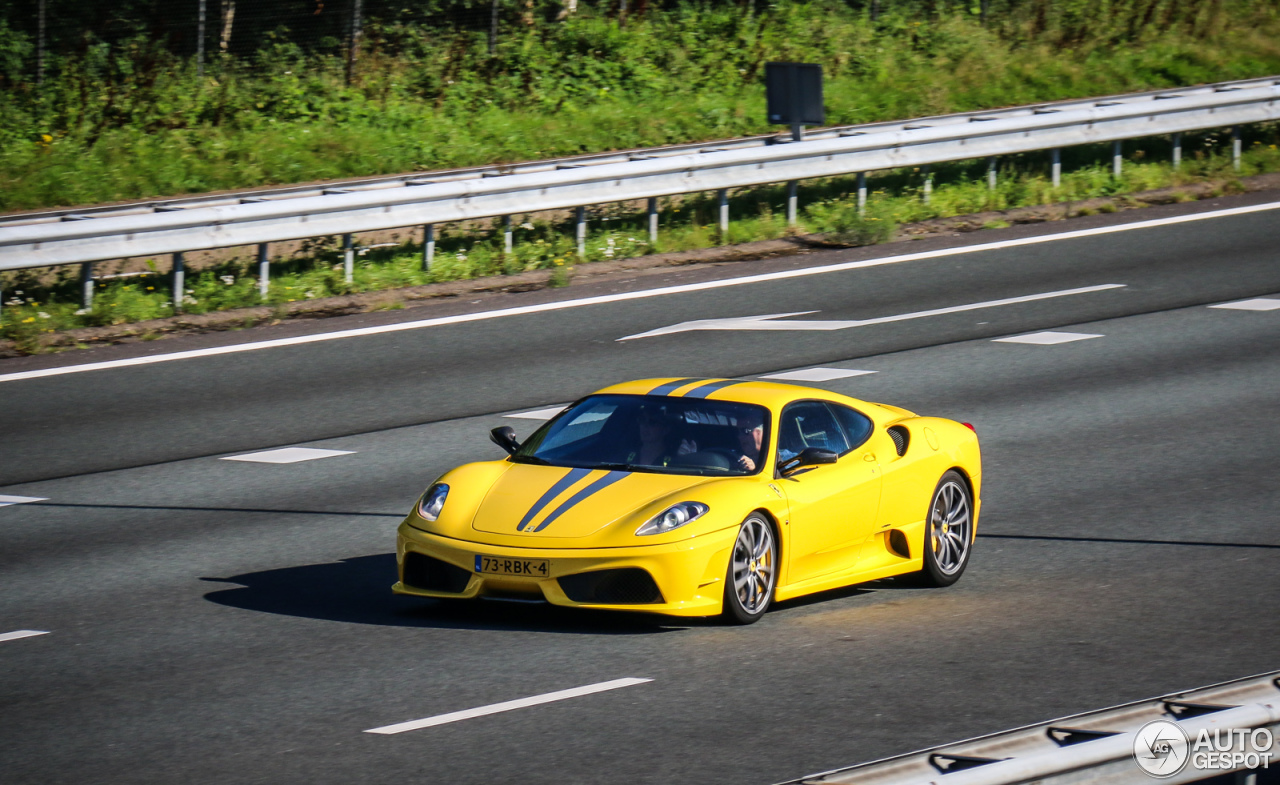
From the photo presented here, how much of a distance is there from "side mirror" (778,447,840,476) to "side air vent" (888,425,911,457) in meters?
0.82

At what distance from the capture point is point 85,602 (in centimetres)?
914

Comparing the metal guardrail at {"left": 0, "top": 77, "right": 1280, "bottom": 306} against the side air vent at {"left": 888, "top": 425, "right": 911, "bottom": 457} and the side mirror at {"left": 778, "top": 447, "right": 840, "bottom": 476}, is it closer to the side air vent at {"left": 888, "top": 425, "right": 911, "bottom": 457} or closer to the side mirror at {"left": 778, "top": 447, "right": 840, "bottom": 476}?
the side air vent at {"left": 888, "top": 425, "right": 911, "bottom": 457}

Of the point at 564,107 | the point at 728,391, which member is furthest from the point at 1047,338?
the point at 564,107

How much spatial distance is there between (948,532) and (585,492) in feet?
7.58

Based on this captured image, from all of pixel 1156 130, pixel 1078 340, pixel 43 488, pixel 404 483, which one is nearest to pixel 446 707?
pixel 404 483

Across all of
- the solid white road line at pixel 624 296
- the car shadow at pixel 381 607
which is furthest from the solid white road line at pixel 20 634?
the solid white road line at pixel 624 296

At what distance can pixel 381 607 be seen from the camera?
29.6ft

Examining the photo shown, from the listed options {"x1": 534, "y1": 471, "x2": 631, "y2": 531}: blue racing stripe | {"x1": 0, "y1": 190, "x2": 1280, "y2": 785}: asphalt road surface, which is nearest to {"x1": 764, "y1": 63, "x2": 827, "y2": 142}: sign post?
{"x1": 0, "y1": 190, "x2": 1280, "y2": 785}: asphalt road surface

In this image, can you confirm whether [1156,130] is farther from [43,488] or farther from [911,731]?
[911,731]

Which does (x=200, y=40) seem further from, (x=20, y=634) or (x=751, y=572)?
(x=751, y=572)

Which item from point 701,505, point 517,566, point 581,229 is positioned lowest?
point 517,566

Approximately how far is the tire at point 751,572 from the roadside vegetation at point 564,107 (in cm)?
965

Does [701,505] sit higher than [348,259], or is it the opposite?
[348,259]

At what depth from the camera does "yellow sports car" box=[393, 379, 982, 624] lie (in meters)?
8.38
